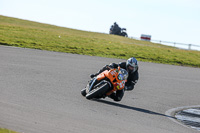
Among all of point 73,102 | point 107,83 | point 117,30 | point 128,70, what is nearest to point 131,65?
point 128,70

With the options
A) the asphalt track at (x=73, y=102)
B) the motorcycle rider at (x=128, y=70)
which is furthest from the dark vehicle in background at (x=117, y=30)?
the motorcycle rider at (x=128, y=70)

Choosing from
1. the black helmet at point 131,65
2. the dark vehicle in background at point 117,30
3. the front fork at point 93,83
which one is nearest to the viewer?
the front fork at point 93,83

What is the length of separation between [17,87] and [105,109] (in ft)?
8.87

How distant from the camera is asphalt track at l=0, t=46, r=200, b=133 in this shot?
6.66 metres

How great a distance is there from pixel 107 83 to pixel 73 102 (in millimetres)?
943

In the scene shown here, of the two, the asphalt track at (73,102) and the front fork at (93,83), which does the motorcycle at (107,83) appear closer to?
the front fork at (93,83)

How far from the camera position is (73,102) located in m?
9.05

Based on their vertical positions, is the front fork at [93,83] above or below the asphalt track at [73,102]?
above

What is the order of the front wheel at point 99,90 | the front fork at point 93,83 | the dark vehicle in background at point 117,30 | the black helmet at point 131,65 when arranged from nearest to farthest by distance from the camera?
the front wheel at point 99,90
the front fork at point 93,83
the black helmet at point 131,65
the dark vehicle in background at point 117,30

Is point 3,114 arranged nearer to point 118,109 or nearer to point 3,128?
point 3,128

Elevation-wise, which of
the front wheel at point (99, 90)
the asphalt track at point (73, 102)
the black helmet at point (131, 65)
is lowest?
the asphalt track at point (73, 102)

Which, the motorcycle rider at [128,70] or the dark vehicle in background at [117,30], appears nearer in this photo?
the motorcycle rider at [128,70]

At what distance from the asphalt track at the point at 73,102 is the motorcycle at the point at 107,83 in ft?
0.87

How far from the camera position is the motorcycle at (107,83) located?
921cm
